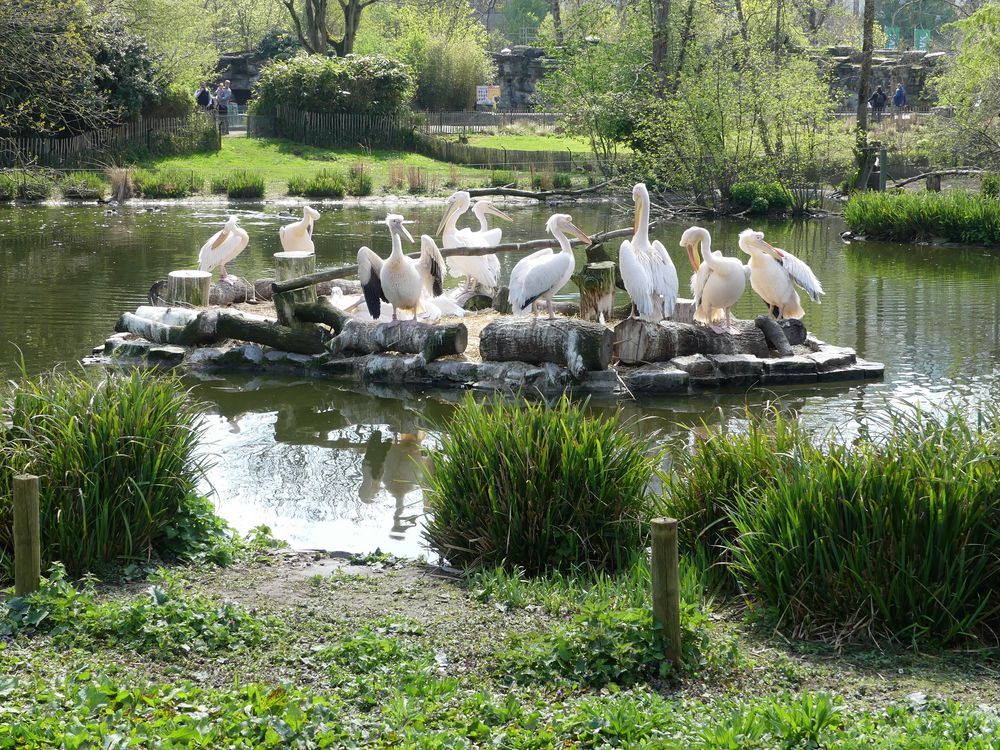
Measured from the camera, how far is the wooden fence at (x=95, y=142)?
1206 inches

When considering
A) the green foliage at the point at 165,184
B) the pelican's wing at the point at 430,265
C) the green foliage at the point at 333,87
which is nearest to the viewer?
the pelican's wing at the point at 430,265

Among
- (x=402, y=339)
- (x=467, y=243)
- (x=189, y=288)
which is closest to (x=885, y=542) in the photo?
(x=402, y=339)

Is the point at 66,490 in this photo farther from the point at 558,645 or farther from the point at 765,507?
the point at 765,507

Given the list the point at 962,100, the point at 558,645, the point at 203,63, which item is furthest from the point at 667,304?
the point at 203,63

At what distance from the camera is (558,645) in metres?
4.54

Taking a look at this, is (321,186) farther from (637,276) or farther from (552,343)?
(552,343)

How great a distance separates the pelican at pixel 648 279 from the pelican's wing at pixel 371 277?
243cm

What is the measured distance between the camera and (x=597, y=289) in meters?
11.8

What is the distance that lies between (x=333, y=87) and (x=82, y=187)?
1178 centimetres

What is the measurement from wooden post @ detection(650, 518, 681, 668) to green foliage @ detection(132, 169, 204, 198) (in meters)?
26.6

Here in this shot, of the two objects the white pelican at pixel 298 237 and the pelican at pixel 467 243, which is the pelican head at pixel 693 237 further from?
the white pelican at pixel 298 237

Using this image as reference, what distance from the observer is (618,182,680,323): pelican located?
10992mm

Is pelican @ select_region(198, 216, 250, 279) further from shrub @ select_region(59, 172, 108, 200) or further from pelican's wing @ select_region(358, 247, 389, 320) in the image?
shrub @ select_region(59, 172, 108, 200)

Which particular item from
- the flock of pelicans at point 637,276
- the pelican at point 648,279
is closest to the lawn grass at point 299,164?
the flock of pelicans at point 637,276
